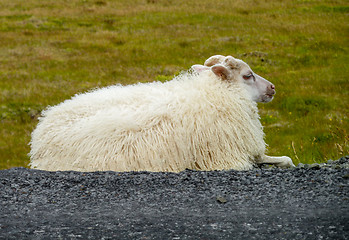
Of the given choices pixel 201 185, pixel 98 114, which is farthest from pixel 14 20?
pixel 201 185

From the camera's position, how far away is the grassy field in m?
15.7

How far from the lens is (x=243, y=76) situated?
9.12m

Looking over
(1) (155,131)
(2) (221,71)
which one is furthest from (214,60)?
(1) (155,131)

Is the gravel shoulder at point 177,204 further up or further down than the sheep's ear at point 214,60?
further down

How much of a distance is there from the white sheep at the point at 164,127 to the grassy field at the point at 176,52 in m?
1.95

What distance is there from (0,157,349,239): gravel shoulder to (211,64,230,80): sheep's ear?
2.62m

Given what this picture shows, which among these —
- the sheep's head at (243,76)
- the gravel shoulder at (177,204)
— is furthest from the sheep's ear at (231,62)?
the gravel shoulder at (177,204)

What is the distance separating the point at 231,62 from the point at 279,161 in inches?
77.8

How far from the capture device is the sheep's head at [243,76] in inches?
353

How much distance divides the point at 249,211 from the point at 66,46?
24.7 metres

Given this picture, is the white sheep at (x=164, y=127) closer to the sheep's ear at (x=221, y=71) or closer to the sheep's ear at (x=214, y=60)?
the sheep's ear at (x=221, y=71)

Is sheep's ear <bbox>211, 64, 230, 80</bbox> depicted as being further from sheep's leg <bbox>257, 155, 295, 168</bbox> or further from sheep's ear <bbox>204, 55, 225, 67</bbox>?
sheep's leg <bbox>257, 155, 295, 168</bbox>

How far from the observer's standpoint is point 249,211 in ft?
16.8

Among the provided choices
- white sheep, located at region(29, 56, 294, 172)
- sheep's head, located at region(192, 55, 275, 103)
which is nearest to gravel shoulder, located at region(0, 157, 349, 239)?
white sheep, located at region(29, 56, 294, 172)
